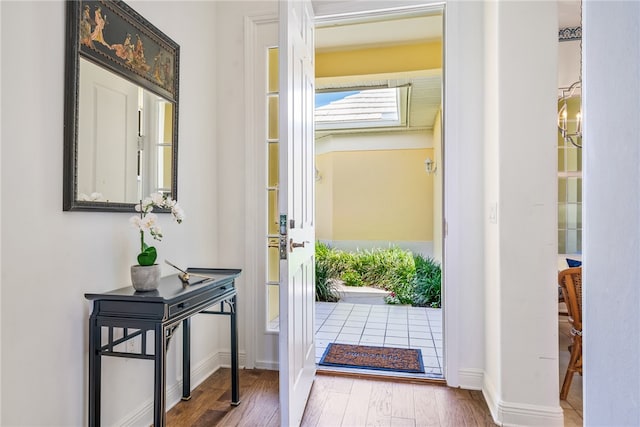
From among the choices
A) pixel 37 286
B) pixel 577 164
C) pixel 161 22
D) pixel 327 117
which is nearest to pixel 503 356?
pixel 37 286

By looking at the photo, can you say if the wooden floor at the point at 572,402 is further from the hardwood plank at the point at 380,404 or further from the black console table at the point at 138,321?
the black console table at the point at 138,321

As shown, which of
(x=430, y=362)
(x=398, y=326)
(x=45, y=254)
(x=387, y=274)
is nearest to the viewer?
(x=45, y=254)

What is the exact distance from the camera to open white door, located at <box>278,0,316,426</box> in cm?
168

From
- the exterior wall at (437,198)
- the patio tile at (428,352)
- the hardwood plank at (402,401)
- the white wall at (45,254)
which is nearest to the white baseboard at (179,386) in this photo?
the white wall at (45,254)

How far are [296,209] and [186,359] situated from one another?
3.68 ft

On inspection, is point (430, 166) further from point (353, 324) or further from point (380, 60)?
point (353, 324)

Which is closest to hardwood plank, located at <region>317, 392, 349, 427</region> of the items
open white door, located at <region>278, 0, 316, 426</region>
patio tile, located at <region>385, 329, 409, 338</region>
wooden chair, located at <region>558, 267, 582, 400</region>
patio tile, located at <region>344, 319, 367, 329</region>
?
open white door, located at <region>278, 0, 316, 426</region>

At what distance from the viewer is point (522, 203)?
1907 millimetres

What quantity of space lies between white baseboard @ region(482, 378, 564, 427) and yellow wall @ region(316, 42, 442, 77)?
2736 millimetres

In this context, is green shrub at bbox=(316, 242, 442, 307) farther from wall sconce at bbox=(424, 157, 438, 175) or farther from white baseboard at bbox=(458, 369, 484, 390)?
white baseboard at bbox=(458, 369, 484, 390)

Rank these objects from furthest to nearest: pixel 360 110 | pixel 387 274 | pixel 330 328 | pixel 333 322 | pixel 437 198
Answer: pixel 437 198, pixel 360 110, pixel 387 274, pixel 333 322, pixel 330 328

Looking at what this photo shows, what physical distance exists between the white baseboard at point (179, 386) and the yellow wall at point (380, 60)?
101 inches

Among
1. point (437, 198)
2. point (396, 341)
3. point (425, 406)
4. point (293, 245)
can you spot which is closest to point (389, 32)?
point (293, 245)

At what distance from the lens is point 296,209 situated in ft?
6.19
